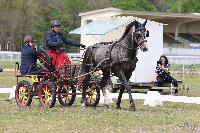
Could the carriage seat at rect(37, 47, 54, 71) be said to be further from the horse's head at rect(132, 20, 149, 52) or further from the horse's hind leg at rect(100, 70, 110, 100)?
the horse's head at rect(132, 20, 149, 52)

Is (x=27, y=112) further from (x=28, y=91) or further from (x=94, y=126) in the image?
(x=94, y=126)

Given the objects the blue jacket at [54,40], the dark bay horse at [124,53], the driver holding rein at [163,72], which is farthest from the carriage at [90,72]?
the driver holding rein at [163,72]

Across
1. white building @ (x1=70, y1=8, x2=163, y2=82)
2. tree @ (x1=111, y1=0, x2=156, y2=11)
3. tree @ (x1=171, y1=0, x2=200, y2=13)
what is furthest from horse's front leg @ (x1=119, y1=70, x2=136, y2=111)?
tree @ (x1=171, y1=0, x2=200, y2=13)

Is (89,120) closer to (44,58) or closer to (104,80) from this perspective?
(104,80)

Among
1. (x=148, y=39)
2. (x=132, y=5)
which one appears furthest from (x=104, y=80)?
(x=132, y=5)

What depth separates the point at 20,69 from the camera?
619 inches

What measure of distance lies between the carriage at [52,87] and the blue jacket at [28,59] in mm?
160

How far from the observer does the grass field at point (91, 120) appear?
36.2 ft

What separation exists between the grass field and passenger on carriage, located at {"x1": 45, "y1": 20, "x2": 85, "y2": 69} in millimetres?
1270

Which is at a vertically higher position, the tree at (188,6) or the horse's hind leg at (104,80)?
the tree at (188,6)

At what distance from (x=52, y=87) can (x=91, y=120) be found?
2668 millimetres

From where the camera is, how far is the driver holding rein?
22125 millimetres

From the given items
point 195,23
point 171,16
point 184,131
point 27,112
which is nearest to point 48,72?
point 27,112

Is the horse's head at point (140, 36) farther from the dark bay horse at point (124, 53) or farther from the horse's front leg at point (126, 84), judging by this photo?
the horse's front leg at point (126, 84)
